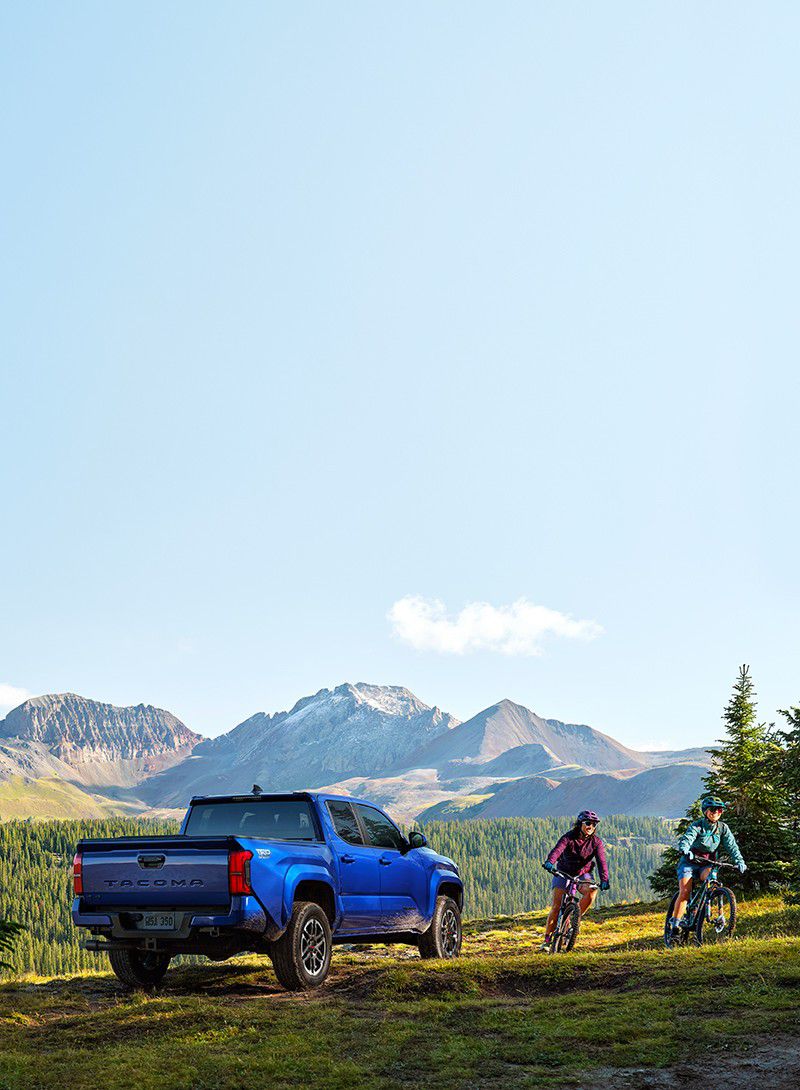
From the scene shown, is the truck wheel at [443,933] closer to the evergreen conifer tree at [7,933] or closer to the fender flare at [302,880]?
the fender flare at [302,880]

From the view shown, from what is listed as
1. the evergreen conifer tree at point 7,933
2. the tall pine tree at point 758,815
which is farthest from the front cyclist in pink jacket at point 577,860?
the tall pine tree at point 758,815

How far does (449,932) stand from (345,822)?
3.18 metres

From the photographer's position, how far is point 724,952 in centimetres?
1262

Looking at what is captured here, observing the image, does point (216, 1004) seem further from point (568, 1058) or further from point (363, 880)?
point (568, 1058)

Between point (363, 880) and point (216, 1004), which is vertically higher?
point (363, 880)

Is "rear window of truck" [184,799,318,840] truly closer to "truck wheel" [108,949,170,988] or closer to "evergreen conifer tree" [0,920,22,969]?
"truck wheel" [108,949,170,988]

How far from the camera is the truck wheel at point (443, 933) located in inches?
601

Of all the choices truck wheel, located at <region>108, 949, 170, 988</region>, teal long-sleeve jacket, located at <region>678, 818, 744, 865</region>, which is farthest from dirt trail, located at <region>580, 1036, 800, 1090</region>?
truck wheel, located at <region>108, 949, 170, 988</region>

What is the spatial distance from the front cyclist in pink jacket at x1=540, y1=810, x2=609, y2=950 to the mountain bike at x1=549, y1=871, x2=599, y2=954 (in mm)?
60

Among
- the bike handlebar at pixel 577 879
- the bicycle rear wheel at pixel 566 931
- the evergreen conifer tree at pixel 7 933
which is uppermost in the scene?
the evergreen conifer tree at pixel 7 933

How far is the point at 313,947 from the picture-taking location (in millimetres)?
12578

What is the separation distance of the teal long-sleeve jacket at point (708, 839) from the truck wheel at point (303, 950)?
5.92m

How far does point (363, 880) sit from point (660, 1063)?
20.1 ft

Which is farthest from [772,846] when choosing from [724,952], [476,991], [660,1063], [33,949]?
[33,949]
